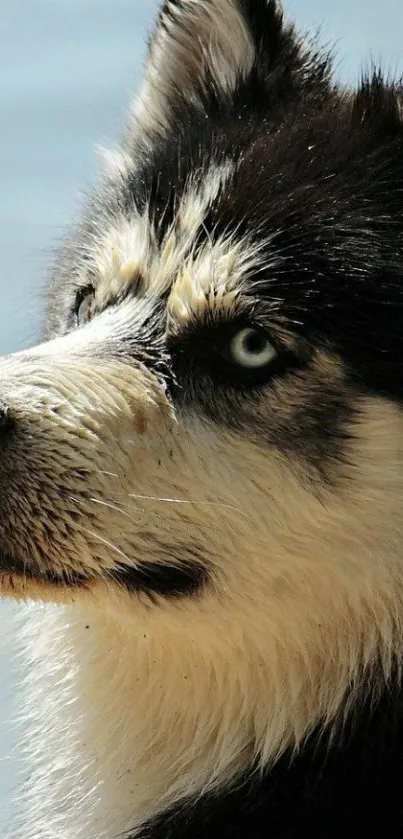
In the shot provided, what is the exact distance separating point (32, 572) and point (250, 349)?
475 mm

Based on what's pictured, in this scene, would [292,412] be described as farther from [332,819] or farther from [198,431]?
[332,819]

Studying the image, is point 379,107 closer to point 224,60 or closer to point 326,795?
point 224,60

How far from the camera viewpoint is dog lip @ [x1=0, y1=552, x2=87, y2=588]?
5.52 feet

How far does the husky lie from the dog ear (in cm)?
25

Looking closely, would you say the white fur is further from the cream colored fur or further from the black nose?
the black nose

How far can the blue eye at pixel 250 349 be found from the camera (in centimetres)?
177

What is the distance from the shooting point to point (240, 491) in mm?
1731

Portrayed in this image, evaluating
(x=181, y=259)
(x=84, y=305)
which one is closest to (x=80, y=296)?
(x=84, y=305)

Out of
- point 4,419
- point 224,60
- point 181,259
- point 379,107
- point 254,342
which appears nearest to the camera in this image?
point 4,419

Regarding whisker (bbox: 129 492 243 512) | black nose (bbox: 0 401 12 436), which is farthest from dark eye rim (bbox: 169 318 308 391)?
black nose (bbox: 0 401 12 436)

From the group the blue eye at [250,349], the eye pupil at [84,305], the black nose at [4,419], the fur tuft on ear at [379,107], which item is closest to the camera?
the black nose at [4,419]

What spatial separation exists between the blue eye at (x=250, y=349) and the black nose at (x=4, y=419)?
1.20 feet

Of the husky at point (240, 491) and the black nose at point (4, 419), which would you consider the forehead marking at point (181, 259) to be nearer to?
the husky at point (240, 491)

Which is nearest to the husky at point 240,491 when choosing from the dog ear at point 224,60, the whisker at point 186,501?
the whisker at point 186,501
